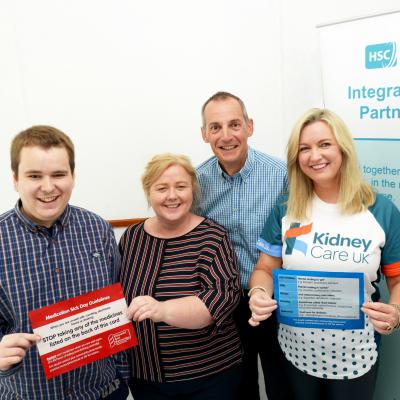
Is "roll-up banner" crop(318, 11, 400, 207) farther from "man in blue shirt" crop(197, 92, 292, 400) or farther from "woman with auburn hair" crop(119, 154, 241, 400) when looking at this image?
"woman with auburn hair" crop(119, 154, 241, 400)

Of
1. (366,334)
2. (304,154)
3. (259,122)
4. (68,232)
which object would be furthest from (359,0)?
(68,232)

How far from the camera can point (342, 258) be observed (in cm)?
161

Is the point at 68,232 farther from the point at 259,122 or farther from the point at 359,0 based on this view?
the point at 359,0

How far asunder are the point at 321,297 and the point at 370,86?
1.30 metres

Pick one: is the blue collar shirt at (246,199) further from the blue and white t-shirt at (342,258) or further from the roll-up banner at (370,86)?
the roll-up banner at (370,86)

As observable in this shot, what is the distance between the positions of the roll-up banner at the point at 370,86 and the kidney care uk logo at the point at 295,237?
0.84 meters

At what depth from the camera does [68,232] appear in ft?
4.87

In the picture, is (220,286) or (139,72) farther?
(139,72)

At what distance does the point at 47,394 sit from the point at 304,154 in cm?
141

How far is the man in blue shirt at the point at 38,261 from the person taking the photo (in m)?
1.36

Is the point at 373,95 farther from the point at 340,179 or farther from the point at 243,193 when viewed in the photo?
the point at 243,193

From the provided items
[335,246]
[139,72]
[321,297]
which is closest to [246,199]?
[335,246]

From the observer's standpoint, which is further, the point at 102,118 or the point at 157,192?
the point at 102,118

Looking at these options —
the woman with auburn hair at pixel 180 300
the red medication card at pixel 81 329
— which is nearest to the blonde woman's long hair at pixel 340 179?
the woman with auburn hair at pixel 180 300
